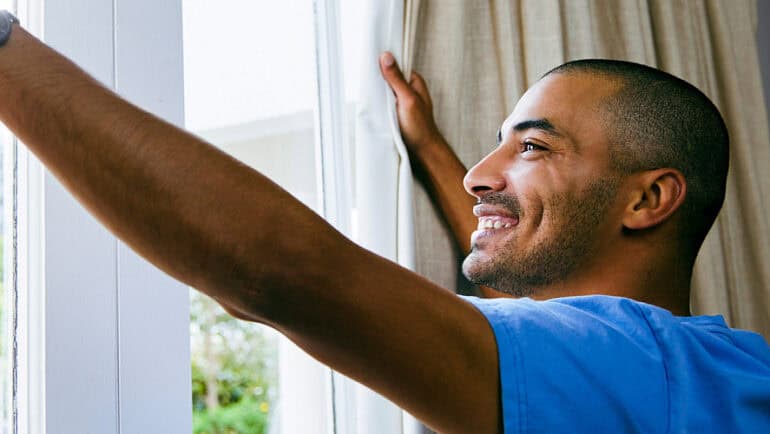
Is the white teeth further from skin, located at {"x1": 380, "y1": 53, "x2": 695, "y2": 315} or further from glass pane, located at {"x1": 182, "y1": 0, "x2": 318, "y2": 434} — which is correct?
glass pane, located at {"x1": 182, "y1": 0, "x2": 318, "y2": 434}

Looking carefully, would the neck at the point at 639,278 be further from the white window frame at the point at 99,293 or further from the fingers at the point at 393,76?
the white window frame at the point at 99,293

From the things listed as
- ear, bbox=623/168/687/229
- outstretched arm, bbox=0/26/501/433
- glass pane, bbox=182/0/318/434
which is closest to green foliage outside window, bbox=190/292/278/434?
glass pane, bbox=182/0/318/434

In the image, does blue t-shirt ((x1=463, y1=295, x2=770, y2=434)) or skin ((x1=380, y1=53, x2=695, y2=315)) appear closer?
blue t-shirt ((x1=463, y1=295, x2=770, y2=434))

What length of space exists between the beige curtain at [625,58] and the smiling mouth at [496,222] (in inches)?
5.5

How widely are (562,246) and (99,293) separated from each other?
639mm

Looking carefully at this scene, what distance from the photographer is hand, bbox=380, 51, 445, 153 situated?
146 cm

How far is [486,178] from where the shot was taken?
135 centimetres

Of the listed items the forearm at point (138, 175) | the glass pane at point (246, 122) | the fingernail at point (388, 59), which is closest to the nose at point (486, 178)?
the fingernail at point (388, 59)

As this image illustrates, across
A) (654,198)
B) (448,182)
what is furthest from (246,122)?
(654,198)

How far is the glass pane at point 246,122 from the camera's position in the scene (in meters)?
1.34

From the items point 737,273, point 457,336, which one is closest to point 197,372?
point 457,336

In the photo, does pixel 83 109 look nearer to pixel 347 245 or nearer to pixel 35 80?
pixel 35 80

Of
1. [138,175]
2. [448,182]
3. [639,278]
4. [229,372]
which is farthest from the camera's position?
[448,182]

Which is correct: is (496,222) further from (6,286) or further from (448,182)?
(6,286)
